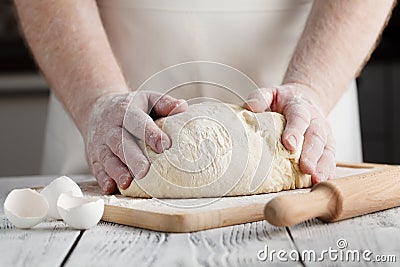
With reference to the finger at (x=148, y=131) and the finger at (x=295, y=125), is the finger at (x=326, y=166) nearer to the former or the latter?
the finger at (x=295, y=125)

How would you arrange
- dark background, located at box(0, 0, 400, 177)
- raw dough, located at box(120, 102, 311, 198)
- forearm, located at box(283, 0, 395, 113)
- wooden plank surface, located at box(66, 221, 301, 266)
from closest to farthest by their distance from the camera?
wooden plank surface, located at box(66, 221, 301, 266), raw dough, located at box(120, 102, 311, 198), forearm, located at box(283, 0, 395, 113), dark background, located at box(0, 0, 400, 177)

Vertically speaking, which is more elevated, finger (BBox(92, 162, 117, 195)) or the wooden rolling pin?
the wooden rolling pin

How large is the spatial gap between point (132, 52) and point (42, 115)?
177 centimetres

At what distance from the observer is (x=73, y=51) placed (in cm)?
142

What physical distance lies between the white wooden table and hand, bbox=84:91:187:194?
173 millimetres

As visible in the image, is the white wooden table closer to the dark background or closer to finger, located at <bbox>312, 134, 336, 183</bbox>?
finger, located at <bbox>312, 134, 336, 183</bbox>

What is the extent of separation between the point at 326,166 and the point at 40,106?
228 centimetres

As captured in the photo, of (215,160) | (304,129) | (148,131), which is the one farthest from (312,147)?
(148,131)

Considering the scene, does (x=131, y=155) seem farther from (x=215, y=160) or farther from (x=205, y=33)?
(x=205, y=33)

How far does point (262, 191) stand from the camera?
1170mm

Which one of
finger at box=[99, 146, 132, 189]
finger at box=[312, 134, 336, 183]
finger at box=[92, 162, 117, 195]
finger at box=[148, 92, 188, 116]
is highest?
finger at box=[148, 92, 188, 116]

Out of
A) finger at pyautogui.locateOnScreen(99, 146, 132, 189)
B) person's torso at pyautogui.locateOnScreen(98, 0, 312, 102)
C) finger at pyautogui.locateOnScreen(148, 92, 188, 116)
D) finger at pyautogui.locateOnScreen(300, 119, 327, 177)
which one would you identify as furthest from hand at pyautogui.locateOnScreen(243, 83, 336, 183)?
person's torso at pyautogui.locateOnScreen(98, 0, 312, 102)

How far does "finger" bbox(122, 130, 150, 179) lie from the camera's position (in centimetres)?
115

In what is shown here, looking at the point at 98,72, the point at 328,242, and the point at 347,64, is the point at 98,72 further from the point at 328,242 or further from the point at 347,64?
the point at 328,242
